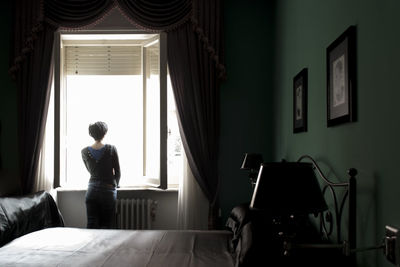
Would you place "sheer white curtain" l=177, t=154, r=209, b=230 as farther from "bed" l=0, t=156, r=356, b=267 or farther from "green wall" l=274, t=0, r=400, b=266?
"green wall" l=274, t=0, r=400, b=266

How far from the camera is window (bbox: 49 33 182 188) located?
3.65 m

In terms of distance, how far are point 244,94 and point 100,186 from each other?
1.77 metres

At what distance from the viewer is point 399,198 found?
3.51 ft

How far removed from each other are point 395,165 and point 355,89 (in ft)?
1.45

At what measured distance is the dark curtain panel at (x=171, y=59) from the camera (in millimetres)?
3348

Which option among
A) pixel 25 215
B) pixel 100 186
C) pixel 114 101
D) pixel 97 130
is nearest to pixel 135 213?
pixel 100 186

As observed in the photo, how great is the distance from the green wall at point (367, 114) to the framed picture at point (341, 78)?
0.12ft

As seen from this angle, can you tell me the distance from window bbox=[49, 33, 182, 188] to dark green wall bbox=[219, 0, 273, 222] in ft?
1.91

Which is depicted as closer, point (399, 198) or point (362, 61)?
point (399, 198)

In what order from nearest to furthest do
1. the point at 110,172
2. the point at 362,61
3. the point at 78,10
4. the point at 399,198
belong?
the point at 399,198 → the point at 362,61 → the point at 110,172 → the point at 78,10

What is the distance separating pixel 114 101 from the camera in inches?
151

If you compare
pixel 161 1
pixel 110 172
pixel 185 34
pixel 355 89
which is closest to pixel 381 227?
pixel 355 89

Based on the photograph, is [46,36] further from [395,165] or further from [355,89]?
[395,165]

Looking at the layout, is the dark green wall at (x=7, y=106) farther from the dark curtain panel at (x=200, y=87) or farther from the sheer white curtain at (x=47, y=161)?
the dark curtain panel at (x=200, y=87)
